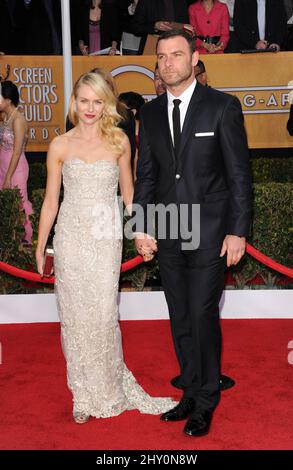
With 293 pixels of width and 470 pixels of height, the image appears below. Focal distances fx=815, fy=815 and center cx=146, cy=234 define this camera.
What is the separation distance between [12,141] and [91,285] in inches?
198

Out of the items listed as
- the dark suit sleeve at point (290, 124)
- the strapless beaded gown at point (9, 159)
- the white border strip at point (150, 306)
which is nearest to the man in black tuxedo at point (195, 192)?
the white border strip at point (150, 306)

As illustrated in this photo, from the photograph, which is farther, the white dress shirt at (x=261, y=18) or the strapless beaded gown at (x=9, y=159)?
the white dress shirt at (x=261, y=18)

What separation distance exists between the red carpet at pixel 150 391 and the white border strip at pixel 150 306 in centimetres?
12

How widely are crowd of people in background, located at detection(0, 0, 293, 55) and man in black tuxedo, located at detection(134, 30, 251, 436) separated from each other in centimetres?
598

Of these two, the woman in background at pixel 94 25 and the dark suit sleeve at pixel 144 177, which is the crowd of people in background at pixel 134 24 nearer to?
the woman in background at pixel 94 25

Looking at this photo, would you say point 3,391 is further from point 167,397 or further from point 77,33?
point 77,33

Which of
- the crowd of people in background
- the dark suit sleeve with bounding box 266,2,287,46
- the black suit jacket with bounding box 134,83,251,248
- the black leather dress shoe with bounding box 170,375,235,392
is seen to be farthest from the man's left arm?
the dark suit sleeve with bounding box 266,2,287,46

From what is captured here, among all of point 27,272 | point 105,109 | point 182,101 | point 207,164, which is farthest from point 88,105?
point 27,272

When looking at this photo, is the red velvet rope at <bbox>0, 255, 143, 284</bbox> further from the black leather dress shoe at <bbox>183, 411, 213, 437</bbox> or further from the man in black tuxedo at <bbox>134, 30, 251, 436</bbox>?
the black leather dress shoe at <bbox>183, 411, 213, 437</bbox>

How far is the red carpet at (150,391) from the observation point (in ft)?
14.6

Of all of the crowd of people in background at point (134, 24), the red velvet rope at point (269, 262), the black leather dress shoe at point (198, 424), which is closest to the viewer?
the black leather dress shoe at point (198, 424)

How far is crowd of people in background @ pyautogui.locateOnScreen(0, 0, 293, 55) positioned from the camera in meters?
10.5

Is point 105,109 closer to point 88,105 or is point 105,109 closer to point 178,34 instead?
point 88,105

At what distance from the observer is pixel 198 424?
453 centimetres
